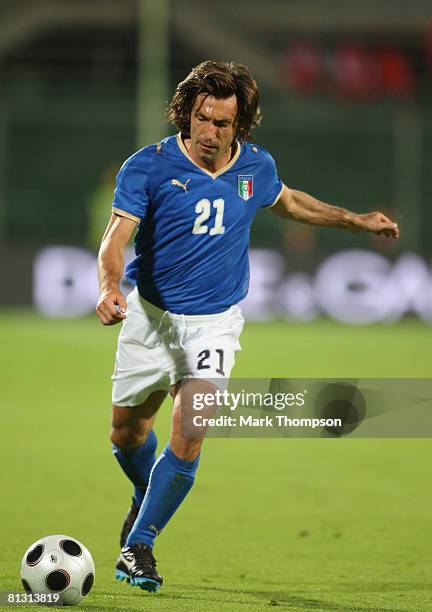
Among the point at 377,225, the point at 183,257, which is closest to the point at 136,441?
the point at 183,257

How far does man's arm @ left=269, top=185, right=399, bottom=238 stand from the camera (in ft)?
18.8

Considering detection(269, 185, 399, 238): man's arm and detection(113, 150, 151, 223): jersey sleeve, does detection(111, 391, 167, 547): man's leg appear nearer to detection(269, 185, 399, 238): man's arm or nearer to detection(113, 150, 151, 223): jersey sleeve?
detection(113, 150, 151, 223): jersey sleeve

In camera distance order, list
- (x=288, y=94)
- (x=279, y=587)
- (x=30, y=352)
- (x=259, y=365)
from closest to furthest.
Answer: (x=279, y=587) → (x=259, y=365) → (x=30, y=352) → (x=288, y=94)

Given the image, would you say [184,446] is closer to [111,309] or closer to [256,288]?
[111,309]

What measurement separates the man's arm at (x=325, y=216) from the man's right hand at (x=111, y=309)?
131cm

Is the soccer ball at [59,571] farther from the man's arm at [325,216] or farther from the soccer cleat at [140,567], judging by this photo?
the man's arm at [325,216]

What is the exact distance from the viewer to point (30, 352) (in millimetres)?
14945

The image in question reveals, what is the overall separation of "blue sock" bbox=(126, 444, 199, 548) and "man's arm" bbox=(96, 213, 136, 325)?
0.78 metres

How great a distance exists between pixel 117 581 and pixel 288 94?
79.0 feet

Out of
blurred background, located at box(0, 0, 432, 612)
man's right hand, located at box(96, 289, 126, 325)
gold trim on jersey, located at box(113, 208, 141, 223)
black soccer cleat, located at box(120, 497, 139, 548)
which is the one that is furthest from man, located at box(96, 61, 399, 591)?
blurred background, located at box(0, 0, 432, 612)

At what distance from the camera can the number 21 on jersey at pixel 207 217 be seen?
5.34 metres

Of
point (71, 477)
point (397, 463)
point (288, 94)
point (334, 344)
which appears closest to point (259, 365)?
point (334, 344)

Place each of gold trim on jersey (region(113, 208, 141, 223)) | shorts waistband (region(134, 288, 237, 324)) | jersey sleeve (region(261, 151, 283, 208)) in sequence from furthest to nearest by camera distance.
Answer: jersey sleeve (region(261, 151, 283, 208)) → shorts waistband (region(134, 288, 237, 324)) → gold trim on jersey (region(113, 208, 141, 223))

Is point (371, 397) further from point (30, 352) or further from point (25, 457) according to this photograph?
point (30, 352)
